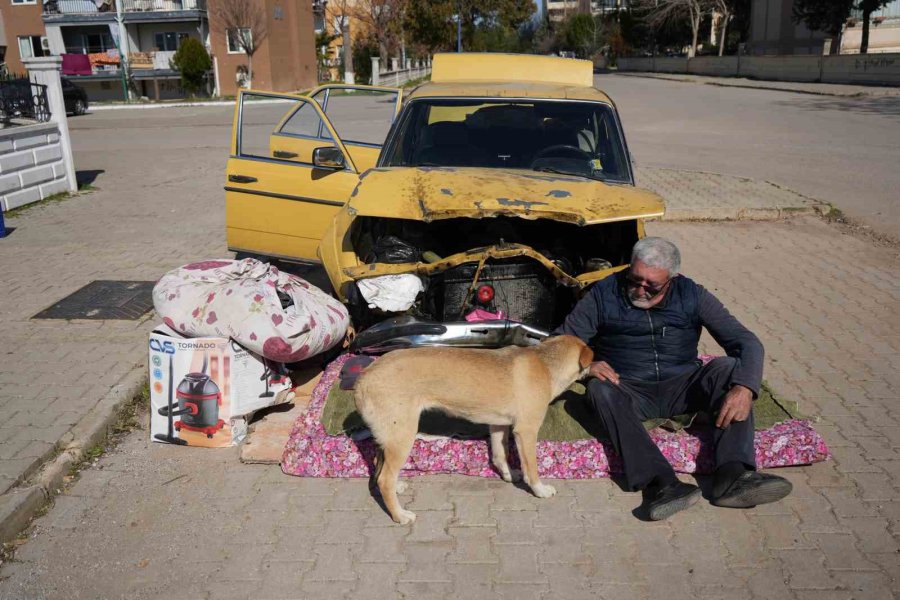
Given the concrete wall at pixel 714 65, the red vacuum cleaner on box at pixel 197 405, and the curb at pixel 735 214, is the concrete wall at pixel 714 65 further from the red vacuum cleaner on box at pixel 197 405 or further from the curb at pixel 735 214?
the red vacuum cleaner on box at pixel 197 405

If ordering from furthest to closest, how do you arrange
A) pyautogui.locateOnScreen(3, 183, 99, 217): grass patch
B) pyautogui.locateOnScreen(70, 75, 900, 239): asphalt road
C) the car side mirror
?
pyautogui.locateOnScreen(70, 75, 900, 239): asphalt road
pyautogui.locateOnScreen(3, 183, 99, 217): grass patch
the car side mirror

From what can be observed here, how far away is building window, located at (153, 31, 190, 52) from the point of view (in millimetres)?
45531

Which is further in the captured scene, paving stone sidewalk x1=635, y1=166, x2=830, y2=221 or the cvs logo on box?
paving stone sidewalk x1=635, y1=166, x2=830, y2=221

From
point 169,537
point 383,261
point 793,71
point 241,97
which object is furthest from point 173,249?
point 793,71

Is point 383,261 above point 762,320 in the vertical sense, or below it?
above

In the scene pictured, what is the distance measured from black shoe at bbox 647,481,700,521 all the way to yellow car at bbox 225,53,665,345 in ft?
4.20

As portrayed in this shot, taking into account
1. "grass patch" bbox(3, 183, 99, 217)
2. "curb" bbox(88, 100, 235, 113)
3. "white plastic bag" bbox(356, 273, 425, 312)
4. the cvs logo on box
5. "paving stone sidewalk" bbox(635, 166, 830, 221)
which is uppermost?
"curb" bbox(88, 100, 235, 113)

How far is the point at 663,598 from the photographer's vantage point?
3.16m

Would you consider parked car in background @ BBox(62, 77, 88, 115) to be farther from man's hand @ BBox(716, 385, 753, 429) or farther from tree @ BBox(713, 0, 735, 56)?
tree @ BBox(713, 0, 735, 56)

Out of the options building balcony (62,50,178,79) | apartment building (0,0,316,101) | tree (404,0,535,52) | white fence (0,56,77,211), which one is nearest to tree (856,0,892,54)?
tree (404,0,535,52)

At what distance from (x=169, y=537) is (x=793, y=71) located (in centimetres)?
4458

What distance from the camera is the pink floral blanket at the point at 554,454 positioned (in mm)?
4094

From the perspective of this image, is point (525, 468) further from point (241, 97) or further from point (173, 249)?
point (173, 249)

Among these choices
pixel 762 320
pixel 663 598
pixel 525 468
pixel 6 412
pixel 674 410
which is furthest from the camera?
pixel 762 320
